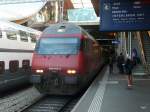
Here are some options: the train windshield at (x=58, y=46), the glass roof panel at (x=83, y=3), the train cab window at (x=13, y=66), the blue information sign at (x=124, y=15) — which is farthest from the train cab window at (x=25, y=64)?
the glass roof panel at (x=83, y=3)

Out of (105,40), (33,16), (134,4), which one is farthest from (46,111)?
(105,40)

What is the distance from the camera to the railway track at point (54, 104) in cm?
1478

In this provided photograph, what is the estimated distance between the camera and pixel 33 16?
52562mm

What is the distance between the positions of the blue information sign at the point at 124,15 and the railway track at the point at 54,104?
3368 millimetres

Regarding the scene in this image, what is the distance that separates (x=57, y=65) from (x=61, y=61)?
0.82 feet

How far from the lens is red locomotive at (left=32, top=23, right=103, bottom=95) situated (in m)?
16.4

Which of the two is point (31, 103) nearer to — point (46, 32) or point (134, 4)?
point (46, 32)

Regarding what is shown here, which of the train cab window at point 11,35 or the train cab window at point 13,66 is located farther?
the train cab window at point 13,66

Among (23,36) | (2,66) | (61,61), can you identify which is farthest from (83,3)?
(2,66)

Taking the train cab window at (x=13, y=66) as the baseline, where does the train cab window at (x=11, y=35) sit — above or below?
above

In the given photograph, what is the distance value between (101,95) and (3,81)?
4.24 m

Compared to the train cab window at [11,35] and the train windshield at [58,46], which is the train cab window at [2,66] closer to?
the train cab window at [11,35]

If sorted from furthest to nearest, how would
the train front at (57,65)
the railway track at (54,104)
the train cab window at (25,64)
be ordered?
the train cab window at (25,64) → the train front at (57,65) → the railway track at (54,104)

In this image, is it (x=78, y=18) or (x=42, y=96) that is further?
(x=78, y=18)
